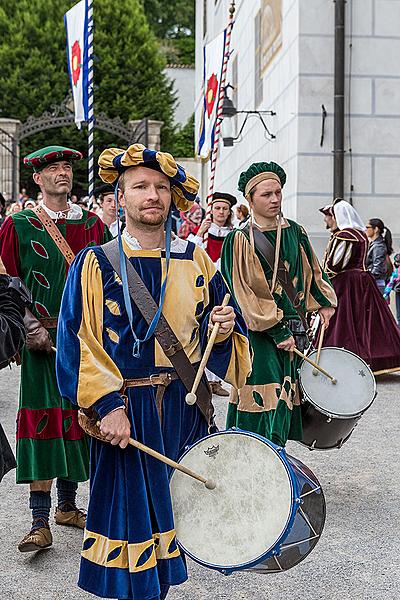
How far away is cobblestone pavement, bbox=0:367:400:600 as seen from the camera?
400 cm

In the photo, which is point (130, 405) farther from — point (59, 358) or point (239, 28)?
point (239, 28)

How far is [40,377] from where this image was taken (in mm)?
4582

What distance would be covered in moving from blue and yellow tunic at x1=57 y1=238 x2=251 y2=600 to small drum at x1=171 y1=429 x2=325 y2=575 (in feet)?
0.27

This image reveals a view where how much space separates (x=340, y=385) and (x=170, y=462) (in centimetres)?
241

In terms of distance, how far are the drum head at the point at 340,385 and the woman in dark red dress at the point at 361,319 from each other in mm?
4076

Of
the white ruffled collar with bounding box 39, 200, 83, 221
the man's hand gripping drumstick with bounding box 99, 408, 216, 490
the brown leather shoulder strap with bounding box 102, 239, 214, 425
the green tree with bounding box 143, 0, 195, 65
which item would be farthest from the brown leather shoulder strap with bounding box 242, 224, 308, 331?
the green tree with bounding box 143, 0, 195, 65

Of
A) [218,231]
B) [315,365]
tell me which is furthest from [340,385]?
[218,231]

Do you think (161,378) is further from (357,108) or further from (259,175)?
(357,108)

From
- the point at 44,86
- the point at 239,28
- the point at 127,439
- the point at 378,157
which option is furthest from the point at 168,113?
the point at 127,439

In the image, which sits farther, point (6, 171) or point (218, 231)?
point (6, 171)

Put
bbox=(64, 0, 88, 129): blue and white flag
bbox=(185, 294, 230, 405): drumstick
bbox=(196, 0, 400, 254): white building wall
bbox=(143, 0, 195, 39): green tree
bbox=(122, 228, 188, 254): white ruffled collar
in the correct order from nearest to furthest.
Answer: bbox=(185, 294, 230, 405): drumstick, bbox=(122, 228, 188, 254): white ruffled collar, bbox=(64, 0, 88, 129): blue and white flag, bbox=(196, 0, 400, 254): white building wall, bbox=(143, 0, 195, 39): green tree

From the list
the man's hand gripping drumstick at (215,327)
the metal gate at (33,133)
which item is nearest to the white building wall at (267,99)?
A: the metal gate at (33,133)

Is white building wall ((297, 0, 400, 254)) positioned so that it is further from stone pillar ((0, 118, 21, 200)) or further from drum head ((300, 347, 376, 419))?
stone pillar ((0, 118, 21, 200))

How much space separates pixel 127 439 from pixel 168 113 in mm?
33937
